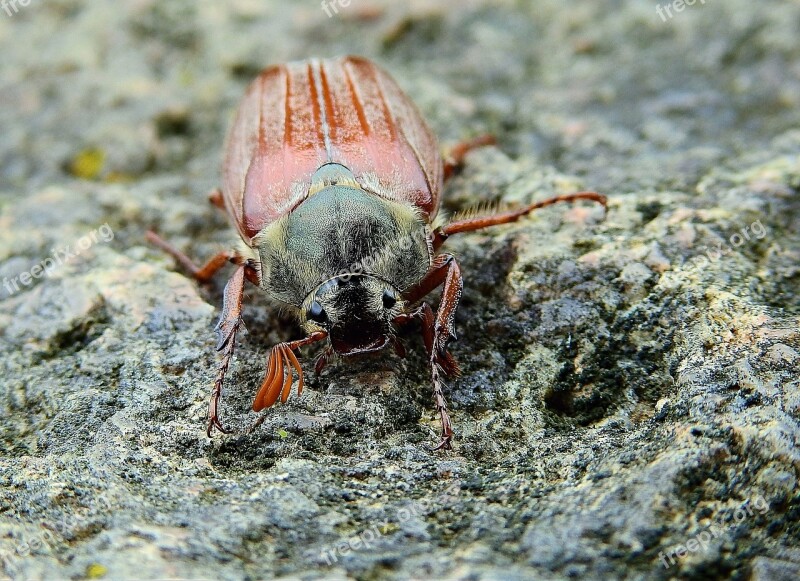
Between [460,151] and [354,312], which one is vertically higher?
[460,151]

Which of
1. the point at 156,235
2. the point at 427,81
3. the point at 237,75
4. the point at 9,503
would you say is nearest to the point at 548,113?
the point at 427,81

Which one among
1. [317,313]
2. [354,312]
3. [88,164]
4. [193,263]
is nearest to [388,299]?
[354,312]

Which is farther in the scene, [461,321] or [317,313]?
[461,321]

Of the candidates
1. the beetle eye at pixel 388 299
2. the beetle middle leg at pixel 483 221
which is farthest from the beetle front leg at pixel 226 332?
the beetle middle leg at pixel 483 221

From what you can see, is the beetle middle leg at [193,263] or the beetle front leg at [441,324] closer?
the beetle front leg at [441,324]

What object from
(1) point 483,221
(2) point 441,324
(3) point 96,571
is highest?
(1) point 483,221

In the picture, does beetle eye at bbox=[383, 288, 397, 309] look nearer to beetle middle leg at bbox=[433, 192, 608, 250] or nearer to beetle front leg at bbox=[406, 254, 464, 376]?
beetle front leg at bbox=[406, 254, 464, 376]

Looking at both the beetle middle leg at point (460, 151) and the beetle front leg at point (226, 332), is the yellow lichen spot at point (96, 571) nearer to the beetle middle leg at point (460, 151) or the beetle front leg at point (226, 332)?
→ the beetle front leg at point (226, 332)

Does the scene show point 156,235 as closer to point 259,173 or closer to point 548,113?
point 259,173

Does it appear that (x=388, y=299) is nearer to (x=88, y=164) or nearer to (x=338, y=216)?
(x=338, y=216)
